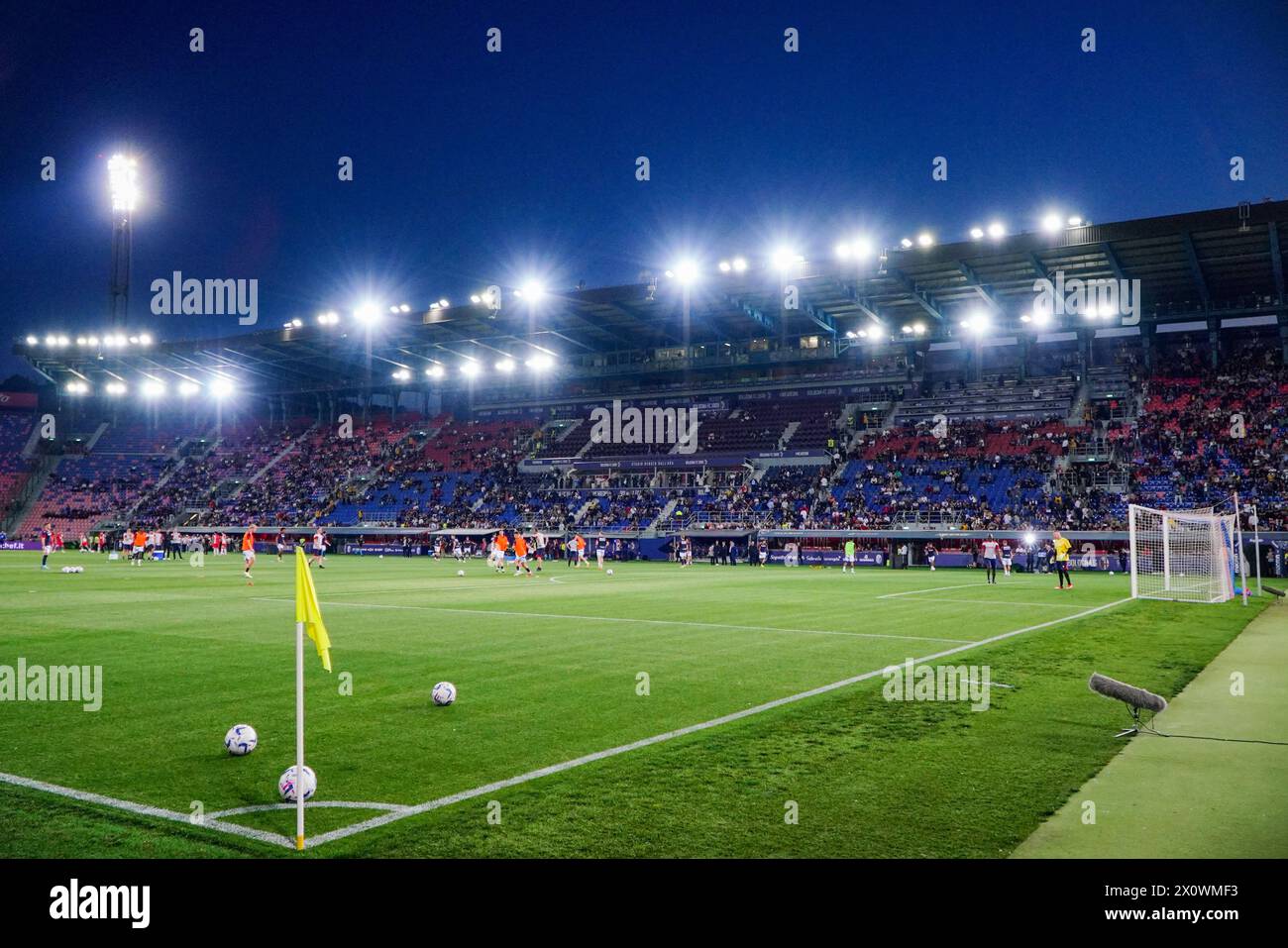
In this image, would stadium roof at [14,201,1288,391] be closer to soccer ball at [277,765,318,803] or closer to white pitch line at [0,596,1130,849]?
white pitch line at [0,596,1130,849]

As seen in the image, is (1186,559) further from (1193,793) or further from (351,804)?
(351,804)

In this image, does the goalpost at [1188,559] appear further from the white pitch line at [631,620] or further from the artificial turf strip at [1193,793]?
the artificial turf strip at [1193,793]

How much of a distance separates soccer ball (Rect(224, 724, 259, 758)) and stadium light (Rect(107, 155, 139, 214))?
7771 centimetres

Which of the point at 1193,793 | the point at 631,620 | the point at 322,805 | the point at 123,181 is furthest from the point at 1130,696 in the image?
the point at 123,181

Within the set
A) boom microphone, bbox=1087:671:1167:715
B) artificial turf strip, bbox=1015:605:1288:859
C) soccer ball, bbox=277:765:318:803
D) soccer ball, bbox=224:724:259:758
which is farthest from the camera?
boom microphone, bbox=1087:671:1167:715

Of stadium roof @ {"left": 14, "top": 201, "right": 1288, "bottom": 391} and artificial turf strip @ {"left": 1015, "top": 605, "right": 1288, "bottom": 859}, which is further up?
stadium roof @ {"left": 14, "top": 201, "right": 1288, "bottom": 391}

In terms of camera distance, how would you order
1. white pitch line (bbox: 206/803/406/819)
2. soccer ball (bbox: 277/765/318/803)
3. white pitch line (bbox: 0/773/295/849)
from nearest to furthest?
white pitch line (bbox: 0/773/295/849) → white pitch line (bbox: 206/803/406/819) → soccer ball (bbox: 277/765/318/803)

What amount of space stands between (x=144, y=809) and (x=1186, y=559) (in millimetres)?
31874

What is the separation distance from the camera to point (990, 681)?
10.9 meters

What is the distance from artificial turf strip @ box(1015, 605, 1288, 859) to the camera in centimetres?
520

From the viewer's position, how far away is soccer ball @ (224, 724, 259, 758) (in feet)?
24.0

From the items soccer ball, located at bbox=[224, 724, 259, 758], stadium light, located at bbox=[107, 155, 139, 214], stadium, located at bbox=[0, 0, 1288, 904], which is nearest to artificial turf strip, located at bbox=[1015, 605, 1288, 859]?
stadium, located at bbox=[0, 0, 1288, 904]

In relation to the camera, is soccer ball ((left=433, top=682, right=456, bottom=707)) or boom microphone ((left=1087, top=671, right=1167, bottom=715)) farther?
soccer ball ((left=433, top=682, right=456, bottom=707))

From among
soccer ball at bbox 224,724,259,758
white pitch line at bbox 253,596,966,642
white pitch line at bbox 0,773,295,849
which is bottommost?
white pitch line at bbox 253,596,966,642
